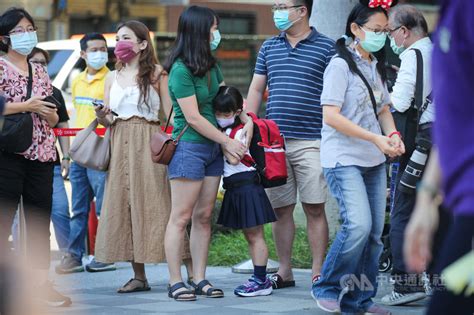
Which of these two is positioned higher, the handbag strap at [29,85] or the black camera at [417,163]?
the handbag strap at [29,85]

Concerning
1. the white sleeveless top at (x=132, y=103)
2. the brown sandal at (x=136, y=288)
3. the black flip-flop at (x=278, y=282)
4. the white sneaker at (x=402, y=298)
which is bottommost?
the brown sandal at (x=136, y=288)

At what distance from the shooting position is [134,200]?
304 inches

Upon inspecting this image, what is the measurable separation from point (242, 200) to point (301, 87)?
0.87 metres

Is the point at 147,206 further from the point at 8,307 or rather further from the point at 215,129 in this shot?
the point at 8,307

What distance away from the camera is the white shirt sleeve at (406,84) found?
6.78 meters

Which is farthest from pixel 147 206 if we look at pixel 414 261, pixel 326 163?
pixel 414 261

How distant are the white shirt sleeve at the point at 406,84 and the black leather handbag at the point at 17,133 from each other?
2320 mm

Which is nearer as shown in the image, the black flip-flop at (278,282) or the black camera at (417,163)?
A: the black camera at (417,163)

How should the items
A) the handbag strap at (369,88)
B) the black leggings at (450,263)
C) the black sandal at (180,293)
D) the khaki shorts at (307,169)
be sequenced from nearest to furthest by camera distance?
1. the black leggings at (450,263)
2. the handbag strap at (369,88)
3. the black sandal at (180,293)
4. the khaki shorts at (307,169)

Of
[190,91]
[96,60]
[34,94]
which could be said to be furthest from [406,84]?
[96,60]

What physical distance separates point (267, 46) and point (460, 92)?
4.60 m

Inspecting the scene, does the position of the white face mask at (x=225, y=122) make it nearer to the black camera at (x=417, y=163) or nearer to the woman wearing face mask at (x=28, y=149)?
the woman wearing face mask at (x=28, y=149)

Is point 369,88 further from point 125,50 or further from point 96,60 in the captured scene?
point 96,60

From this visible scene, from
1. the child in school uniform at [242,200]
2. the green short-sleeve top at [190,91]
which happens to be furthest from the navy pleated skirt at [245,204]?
the green short-sleeve top at [190,91]
